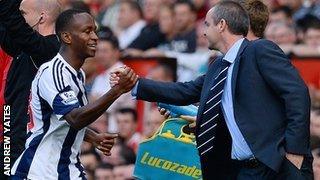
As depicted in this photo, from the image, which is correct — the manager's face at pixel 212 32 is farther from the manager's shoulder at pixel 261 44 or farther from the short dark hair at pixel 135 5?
the short dark hair at pixel 135 5

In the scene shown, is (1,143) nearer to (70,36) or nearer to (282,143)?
(70,36)

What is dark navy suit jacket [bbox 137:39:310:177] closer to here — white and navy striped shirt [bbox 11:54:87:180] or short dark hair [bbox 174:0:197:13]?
white and navy striped shirt [bbox 11:54:87:180]

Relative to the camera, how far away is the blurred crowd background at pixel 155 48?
10.9m

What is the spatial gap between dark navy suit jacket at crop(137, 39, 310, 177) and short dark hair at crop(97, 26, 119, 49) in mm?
5428

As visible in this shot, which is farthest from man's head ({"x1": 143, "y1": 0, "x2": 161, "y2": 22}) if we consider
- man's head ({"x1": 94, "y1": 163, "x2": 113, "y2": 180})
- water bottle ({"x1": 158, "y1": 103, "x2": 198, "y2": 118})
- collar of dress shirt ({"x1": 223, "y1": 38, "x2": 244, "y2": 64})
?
collar of dress shirt ({"x1": 223, "y1": 38, "x2": 244, "y2": 64})

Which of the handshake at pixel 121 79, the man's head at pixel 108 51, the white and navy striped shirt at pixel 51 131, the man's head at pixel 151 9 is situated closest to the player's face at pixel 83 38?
the white and navy striped shirt at pixel 51 131

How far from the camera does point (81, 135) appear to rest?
6926mm

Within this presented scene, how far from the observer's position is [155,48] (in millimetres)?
12203

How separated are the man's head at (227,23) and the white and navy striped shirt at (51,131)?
2.79ft

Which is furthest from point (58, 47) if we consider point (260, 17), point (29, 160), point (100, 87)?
point (100, 87)

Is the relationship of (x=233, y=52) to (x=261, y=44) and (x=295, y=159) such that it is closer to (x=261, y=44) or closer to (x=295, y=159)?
(x=261, y=44)

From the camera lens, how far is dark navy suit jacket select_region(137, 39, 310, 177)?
642 cm

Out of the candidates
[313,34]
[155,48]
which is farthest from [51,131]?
[155,48]

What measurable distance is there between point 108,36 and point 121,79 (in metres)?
5.69
